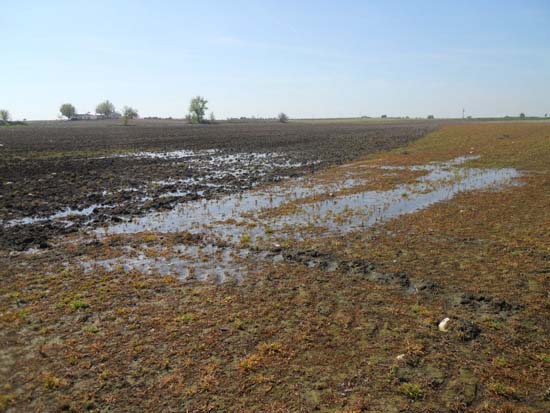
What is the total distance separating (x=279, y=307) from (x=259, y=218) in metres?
7.61

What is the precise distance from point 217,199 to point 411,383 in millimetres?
14748

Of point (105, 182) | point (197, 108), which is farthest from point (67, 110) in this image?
point (105, 182)

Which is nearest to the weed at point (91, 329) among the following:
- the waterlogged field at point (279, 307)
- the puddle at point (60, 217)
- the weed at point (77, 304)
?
the waterlogged field at point (279, 307)

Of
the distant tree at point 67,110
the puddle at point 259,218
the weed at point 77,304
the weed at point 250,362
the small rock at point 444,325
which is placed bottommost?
the weed at point 250,362

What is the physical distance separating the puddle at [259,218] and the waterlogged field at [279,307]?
9 cm

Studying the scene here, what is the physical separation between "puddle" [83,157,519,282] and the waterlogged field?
0.09 metres

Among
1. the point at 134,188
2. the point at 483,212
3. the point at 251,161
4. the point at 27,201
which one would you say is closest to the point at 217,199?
the point at 134,188

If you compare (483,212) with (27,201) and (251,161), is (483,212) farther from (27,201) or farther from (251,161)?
(251,161)

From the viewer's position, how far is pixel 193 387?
19.9ft

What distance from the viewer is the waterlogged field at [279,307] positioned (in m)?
5.98

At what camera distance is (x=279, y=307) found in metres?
8.57

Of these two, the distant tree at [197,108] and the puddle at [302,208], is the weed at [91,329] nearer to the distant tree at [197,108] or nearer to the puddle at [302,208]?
the puddle at [302,208]

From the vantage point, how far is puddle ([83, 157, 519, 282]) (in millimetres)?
11227

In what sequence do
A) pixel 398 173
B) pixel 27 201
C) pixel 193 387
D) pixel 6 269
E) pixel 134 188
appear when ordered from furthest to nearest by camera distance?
1. pixel 398 173
2. pixel 134 188
3. pixel 27 201
4. pixel 6 269
5. pixel 193 387
